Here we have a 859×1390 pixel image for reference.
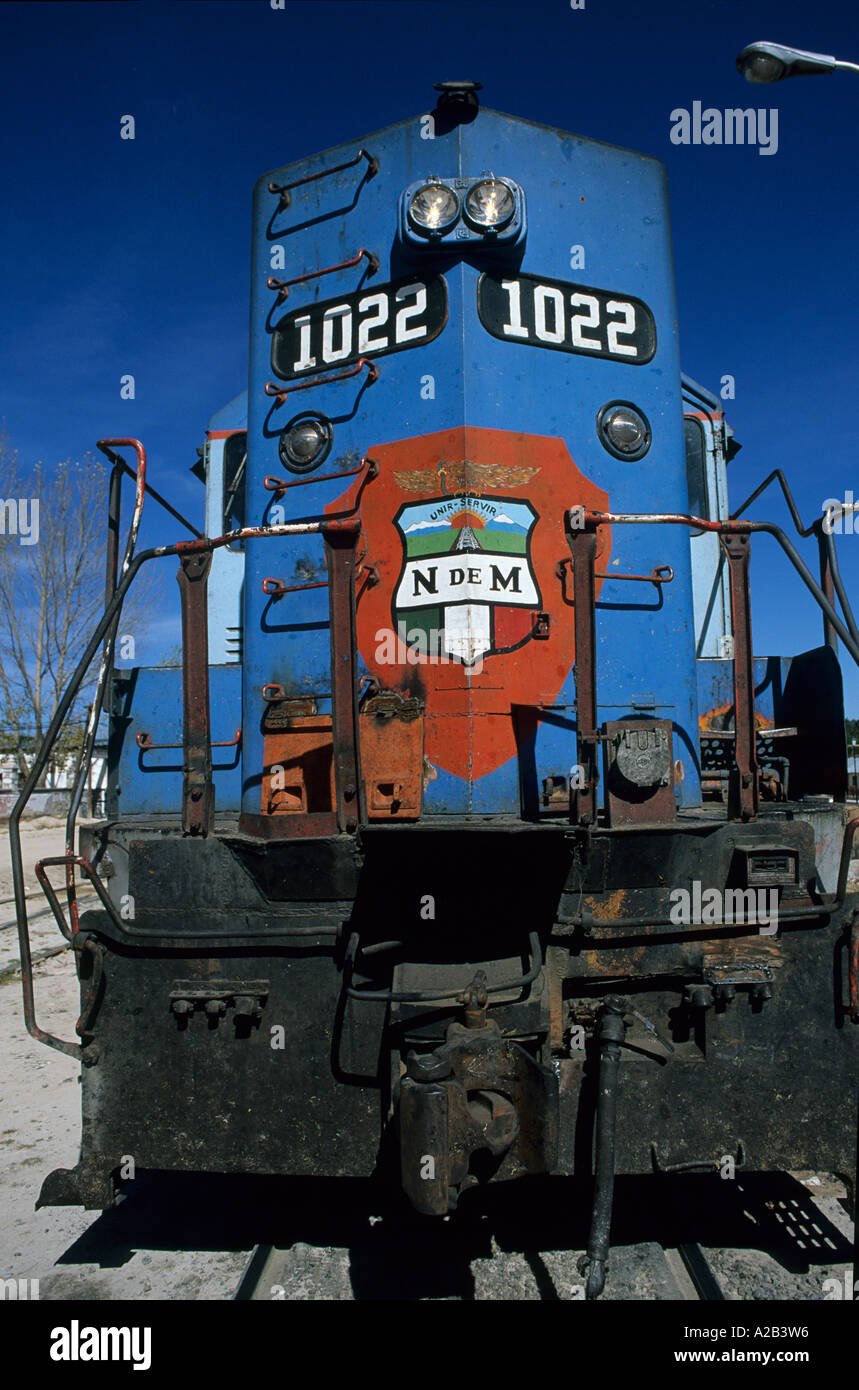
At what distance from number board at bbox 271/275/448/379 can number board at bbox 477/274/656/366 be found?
0.22m

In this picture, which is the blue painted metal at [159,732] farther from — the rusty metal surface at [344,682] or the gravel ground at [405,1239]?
the gravel ground at [405,1239]

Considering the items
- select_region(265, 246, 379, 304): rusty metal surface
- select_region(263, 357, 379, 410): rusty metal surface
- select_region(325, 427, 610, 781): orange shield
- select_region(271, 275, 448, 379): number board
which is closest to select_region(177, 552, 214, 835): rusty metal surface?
select_region(325, 427, 610, 781): orange shield

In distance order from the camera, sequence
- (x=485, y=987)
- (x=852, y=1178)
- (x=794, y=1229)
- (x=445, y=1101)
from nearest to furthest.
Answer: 1. (x=445, y=1101)
2. (x=485, y=987)
3. (x=852, y=1178)
4. (x=794, y=1229)

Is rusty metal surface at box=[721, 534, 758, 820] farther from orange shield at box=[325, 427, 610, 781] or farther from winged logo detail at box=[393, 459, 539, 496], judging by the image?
winged logo detail at box=[393, 459, 539, 496]

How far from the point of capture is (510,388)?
3398 millimetres

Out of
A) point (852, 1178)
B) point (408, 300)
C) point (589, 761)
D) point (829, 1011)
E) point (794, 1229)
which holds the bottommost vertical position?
point (794, 1229)

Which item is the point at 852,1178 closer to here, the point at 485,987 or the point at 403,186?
the point at 485,987

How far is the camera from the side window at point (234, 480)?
16.0ft

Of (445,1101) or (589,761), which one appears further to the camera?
(589,761)

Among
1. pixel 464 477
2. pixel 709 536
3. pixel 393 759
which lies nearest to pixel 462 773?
pixel 393 759

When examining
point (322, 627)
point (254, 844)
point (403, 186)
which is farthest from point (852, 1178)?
point (403, 186)

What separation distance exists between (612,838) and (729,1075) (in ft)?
2.96

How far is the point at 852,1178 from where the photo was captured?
272 centimetres

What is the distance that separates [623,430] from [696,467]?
57.6 inches
